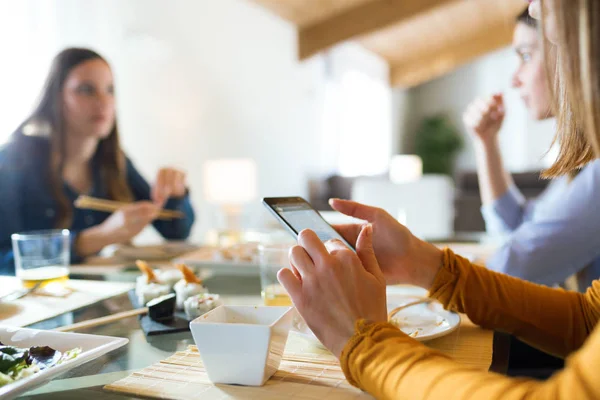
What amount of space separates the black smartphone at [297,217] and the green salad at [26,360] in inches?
11.8

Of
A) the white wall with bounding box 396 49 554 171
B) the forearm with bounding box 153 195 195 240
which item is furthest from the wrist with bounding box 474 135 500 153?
the white wall with bounding box 396 49 554 171

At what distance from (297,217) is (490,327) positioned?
1.05 ft

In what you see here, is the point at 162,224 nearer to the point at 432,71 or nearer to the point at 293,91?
the point at 293,91

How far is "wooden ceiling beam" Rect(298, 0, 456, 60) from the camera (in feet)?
15.9

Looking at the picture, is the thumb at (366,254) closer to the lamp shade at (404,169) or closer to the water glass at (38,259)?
the water glass at (38,259)

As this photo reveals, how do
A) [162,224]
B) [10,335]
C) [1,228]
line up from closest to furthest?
[10,335] < [1,228] < [162,224]

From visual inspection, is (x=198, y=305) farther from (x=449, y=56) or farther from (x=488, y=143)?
(x=449, y=56)

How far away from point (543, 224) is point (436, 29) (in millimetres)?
5954

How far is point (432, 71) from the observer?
303 inches

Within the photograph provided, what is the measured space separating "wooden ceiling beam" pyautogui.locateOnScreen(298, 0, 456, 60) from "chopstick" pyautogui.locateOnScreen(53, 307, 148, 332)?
4472 millimetres

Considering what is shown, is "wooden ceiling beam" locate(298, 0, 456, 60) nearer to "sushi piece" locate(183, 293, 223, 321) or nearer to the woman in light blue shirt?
the woman in light blue shirt

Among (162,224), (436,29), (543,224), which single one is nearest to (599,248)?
(543,224)

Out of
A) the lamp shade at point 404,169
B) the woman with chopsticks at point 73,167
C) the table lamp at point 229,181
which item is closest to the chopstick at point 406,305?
the woman with chopsticks at point 73,167

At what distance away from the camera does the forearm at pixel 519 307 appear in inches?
31.8
